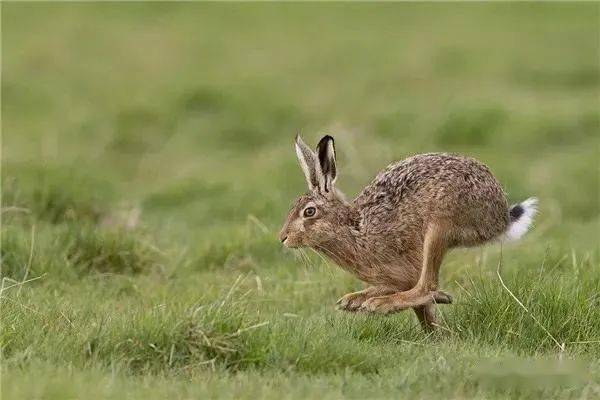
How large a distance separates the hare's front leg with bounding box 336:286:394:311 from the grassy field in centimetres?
9

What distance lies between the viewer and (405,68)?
17.9 m

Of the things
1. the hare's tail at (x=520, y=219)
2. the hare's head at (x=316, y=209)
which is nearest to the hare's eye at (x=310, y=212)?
the hare's head at (x=316, y=209)

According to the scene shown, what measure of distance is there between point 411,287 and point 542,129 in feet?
25.2

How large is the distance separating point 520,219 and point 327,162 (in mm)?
1165

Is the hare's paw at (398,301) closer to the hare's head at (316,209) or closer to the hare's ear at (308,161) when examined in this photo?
the hare's head at (316,209)

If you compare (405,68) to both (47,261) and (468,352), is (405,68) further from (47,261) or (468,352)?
(468,352)

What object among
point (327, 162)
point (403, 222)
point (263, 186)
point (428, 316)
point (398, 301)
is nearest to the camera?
point (398, 301)

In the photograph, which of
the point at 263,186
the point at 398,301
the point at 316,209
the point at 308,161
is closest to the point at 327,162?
the point at 308,161

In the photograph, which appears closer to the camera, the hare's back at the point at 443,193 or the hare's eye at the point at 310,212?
the hare's back at the point at 443,193

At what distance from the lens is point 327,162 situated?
23.7 feet

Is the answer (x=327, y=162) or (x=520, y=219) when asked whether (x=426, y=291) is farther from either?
(x=327, y=162)

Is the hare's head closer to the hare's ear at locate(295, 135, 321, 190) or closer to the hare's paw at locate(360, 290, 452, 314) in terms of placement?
the hare's ear at locate(295, 135, 321, 190)

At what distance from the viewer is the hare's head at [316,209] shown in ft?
23.7

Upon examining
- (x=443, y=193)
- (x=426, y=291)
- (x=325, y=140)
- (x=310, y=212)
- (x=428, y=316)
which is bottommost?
(x=428, y=316)
